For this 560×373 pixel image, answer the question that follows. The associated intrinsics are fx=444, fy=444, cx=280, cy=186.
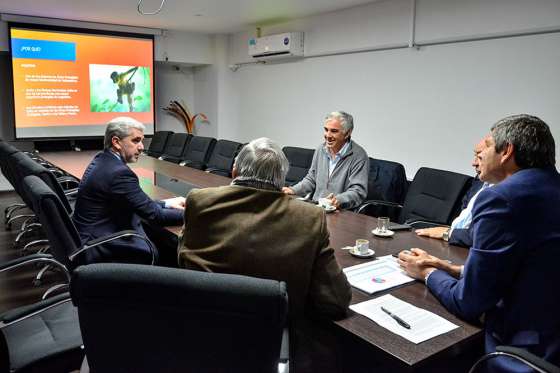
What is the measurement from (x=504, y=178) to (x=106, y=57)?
7.12 metres

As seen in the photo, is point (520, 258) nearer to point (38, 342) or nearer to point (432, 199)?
point (38, 342)

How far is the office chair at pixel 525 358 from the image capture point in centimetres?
121

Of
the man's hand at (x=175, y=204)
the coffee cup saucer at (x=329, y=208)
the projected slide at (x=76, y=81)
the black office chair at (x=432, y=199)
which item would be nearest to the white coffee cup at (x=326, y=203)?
the coffee cup saucer at (x=329, y=208)

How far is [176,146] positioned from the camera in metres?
6.86

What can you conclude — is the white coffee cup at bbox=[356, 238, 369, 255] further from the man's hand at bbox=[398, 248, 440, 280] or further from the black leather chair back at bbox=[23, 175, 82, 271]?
the black leather chair back at bbox=[23, 175, 82, 271]

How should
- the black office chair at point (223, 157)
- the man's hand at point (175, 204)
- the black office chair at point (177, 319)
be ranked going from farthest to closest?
the black office chair at point (223, 157) < the man's hand at point (175, 204) < the black office chair at point (177, 319)

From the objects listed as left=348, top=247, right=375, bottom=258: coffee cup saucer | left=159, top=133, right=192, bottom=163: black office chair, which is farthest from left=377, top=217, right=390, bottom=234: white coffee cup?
left=159, top=133, right=192, bottom=163: black office chair

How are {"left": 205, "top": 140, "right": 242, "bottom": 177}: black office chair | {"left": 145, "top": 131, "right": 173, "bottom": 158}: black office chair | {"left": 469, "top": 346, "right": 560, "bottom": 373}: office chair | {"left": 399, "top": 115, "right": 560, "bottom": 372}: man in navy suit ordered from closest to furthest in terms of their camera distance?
{"left": 469, "top": 346, "right": 560, "bottom": 373}: office chair, {"left": 399, "top": 115, "right": 560, "bottom": 372}: man in navy suit, {"left": 205, "top": 140, "right": 242, "bottom": 177}: black office chair, {"left": 145, "top": 131, "right": 173, "bottom": 158}: black office chair

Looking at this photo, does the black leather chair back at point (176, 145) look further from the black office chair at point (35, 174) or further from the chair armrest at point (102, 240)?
the chair armrest at point (102, 240)

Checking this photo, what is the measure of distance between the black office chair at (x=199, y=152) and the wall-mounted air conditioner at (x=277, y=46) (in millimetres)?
1638

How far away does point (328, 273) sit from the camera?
4.68 ft

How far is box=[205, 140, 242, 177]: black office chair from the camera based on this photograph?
537cm

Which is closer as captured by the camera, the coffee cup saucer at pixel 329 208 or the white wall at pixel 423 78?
the coffee cup saucer at pixel 329 208

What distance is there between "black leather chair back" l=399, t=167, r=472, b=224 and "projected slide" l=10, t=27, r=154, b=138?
563cm
